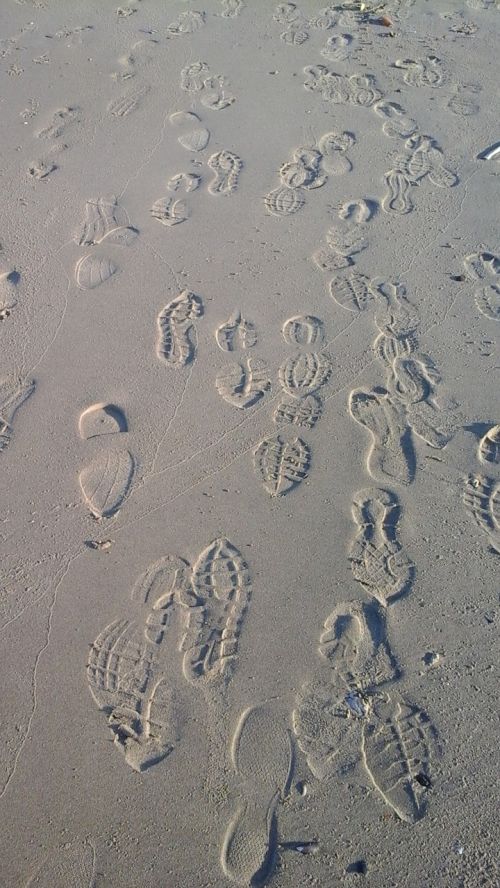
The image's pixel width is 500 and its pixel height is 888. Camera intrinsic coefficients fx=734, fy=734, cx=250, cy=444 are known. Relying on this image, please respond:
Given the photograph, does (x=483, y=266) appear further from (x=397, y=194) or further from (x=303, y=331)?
(x=303, y=331)

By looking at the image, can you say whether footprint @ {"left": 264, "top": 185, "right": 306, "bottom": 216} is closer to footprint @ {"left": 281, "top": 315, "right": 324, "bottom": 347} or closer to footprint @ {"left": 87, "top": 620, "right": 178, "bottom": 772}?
footprint @ {"left": 281, "top": 315, "right": 324, "bottom": 347}

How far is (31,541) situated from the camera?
2.98 m

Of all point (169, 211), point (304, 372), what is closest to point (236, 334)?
point (304, 372)

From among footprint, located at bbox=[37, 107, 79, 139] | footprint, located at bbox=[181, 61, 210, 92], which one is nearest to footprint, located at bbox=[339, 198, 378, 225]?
footprint, located at bbox=[181, 61, 210, 92]

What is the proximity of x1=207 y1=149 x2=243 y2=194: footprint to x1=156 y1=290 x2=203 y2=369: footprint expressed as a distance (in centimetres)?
97

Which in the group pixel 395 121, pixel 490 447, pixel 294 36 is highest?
pixel 294 36

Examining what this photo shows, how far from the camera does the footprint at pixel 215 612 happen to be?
2629 millimetres

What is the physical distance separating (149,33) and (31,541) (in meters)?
4.83

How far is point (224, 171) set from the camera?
4641mm

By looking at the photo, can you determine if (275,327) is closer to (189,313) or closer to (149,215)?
(189,313)

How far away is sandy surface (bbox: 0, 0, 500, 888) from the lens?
7.67 feet

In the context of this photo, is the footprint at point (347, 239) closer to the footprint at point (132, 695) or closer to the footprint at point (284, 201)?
the footprint at point (284, 201)

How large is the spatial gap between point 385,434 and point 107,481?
4.05ft

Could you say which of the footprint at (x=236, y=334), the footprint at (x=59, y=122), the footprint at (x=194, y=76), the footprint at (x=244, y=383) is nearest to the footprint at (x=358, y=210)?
the footprint at (x=236, y=334)
